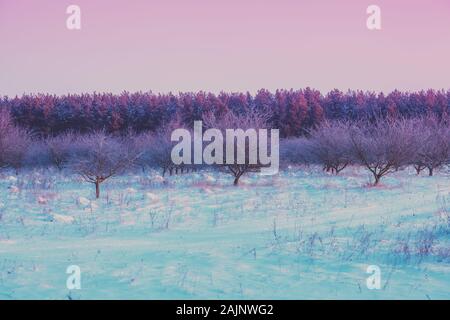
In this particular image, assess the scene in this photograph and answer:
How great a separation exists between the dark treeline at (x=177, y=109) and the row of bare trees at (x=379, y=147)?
24029 millimetres

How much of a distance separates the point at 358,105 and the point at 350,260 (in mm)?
58664

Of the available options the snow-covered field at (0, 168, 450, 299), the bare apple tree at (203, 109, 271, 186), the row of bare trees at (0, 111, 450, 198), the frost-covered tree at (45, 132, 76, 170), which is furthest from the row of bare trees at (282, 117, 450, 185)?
the frost-covered tree at (45, 132, 76, 170)

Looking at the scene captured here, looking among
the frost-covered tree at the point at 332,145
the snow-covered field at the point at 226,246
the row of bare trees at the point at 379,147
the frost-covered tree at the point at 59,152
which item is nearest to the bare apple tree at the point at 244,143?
the row of bare trees at the point at 379,147

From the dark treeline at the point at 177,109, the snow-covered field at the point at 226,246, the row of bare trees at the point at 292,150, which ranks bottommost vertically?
the snow-covered field at the point at 226,246

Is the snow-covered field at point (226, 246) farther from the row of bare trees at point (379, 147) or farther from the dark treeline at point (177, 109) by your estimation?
the dark treeline at point (177, 109)

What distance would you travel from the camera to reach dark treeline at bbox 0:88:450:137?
195 ft

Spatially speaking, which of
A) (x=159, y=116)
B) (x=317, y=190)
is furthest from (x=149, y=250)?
(x=159, y=116)

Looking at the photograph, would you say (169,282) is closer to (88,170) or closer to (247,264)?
(247,264)

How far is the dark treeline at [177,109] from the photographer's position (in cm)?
5947

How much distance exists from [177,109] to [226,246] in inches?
2117

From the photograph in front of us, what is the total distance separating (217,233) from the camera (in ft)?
32.5

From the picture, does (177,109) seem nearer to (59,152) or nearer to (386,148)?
(59,152)
